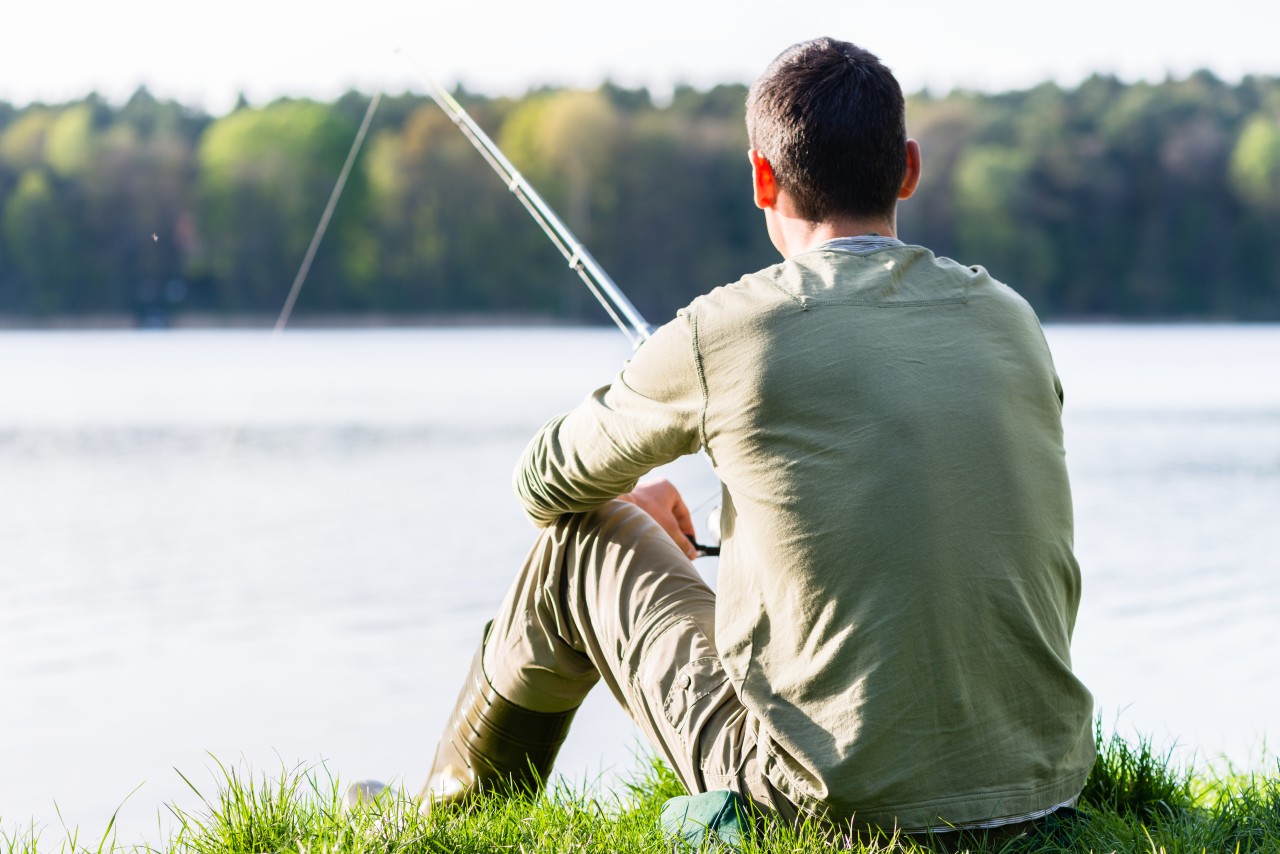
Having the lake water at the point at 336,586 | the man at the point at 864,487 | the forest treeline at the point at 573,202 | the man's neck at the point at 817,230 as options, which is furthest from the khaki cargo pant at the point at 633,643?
the forest treeline at the point at 573,202

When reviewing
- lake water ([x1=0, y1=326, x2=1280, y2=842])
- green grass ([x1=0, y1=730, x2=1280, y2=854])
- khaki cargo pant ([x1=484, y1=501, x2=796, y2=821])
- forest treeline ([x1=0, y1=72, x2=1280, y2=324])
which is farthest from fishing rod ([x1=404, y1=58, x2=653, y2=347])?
forest treeline ([x1=0, y1=72, x2=1280, y2=324])

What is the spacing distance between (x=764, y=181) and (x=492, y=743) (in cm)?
Result: 76

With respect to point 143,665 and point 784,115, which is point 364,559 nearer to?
point 143,665

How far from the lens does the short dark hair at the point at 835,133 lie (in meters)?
1.22

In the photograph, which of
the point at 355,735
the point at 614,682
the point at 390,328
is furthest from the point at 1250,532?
the point at 390,328

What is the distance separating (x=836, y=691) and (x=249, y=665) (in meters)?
2.46

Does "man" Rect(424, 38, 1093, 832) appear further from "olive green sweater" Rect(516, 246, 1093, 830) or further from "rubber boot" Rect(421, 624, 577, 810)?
"rubber boot" Rect(421, 624, 577, 810)

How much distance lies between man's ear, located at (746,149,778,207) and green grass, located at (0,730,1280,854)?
58cm

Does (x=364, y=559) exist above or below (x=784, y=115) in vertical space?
below

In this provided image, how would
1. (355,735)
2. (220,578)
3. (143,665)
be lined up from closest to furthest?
(355,735)
(143,665)
(220,578)

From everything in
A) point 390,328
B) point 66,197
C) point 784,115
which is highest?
point 784,115

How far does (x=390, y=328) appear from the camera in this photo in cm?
2770

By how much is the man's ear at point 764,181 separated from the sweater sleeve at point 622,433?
0.18 metres

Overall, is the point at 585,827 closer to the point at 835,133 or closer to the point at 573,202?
the point at 835,133
